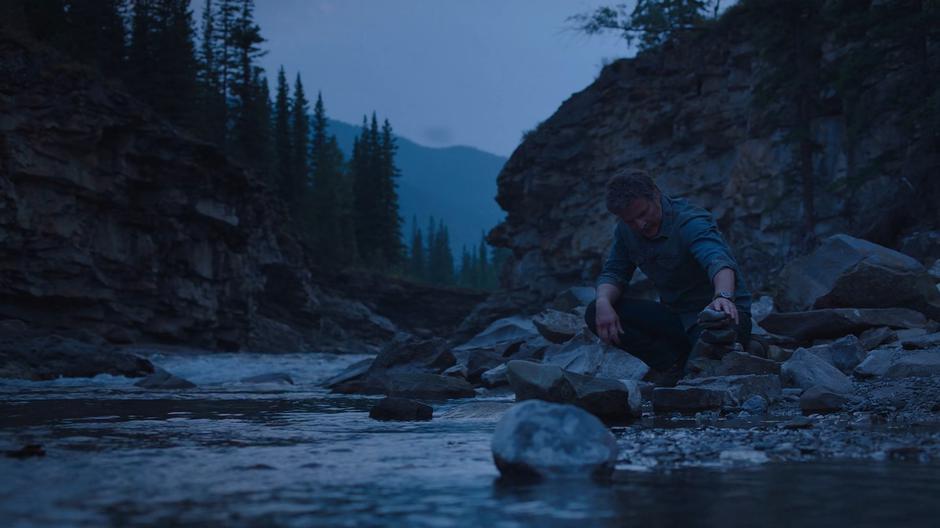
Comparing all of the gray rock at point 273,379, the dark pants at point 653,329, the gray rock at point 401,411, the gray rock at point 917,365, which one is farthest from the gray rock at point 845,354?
the gray rock at point 273,379

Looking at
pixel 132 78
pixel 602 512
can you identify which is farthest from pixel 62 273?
pixel 602 512

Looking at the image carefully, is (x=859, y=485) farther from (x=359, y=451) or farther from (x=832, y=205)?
(x=832, y=205)

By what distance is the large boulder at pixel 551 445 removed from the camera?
225cm

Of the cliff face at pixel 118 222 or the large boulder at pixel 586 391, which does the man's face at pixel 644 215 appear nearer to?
the large boulder at pixel 586 391

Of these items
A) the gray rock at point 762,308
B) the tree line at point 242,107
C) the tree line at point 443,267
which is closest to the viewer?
the gray rock at point 762,308

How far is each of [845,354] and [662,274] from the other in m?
2.43

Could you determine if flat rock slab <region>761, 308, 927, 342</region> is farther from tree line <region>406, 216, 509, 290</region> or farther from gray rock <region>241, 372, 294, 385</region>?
tree line <region>406, 216, 509, 290</region>

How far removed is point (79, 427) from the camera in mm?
3910

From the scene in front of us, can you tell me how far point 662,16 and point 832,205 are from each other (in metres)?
9.75

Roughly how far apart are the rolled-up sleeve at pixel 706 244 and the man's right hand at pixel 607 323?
537 millimetres

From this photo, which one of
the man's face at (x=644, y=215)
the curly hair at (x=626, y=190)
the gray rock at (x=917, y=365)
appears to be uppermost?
the curly hair at (x=626, y=190)

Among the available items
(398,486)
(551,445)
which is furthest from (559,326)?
(398,486)

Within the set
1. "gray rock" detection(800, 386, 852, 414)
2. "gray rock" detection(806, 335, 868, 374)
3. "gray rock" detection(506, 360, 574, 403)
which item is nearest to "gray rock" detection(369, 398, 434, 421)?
"gray rock" detection(506, 360, 574, 403)

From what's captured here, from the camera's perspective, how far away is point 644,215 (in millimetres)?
4227
